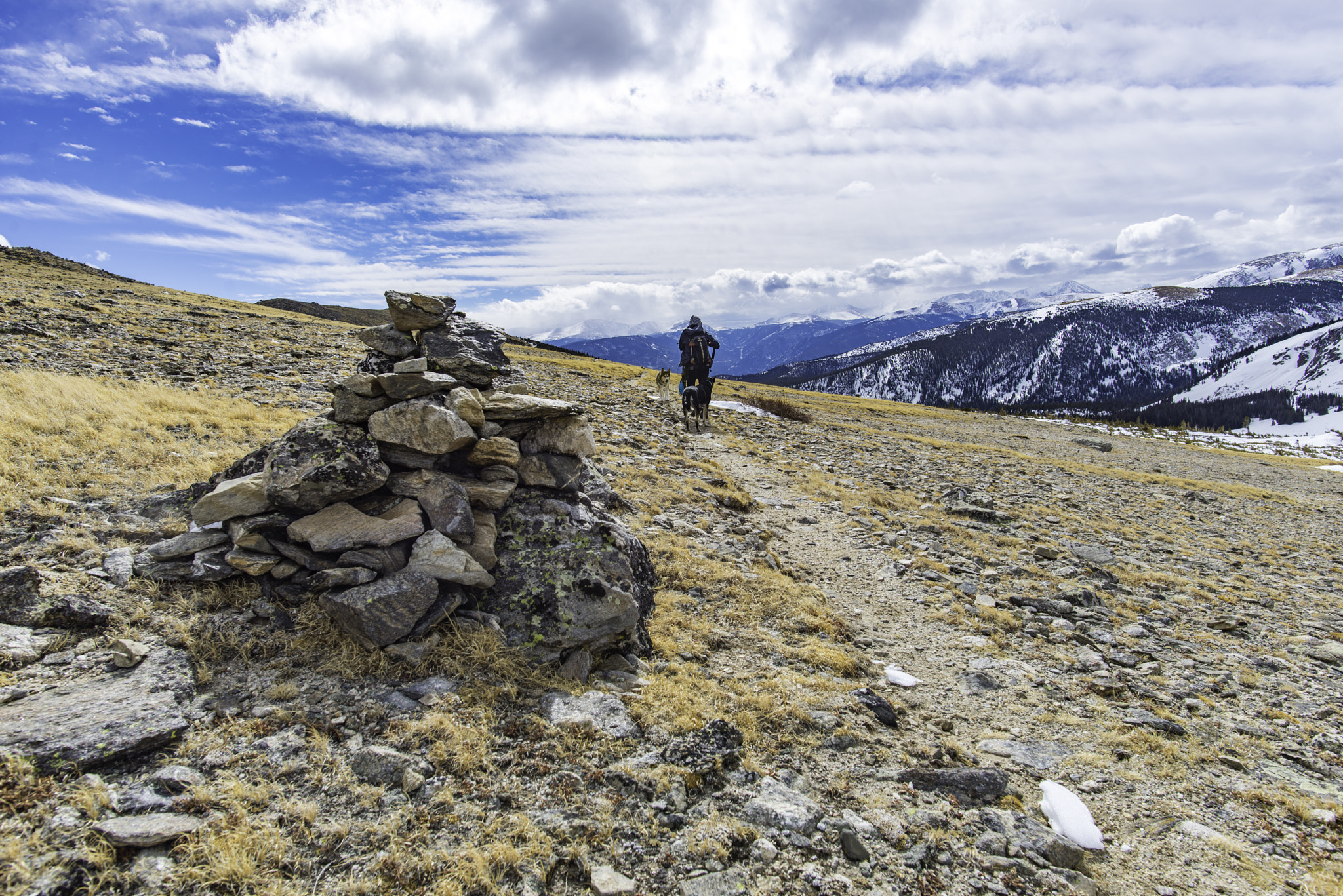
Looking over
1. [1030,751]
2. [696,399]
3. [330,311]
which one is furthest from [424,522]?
[330,311]

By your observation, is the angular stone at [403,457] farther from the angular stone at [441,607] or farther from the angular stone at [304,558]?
the angular stone at [441,607]

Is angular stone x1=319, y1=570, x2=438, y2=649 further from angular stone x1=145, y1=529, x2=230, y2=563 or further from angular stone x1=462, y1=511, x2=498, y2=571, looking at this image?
angular stone x1=145, y1=529, x2=230, y2=563

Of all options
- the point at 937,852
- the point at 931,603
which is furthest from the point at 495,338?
the point at 931,603

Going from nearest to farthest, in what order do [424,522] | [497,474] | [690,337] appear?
[424,522]
[497,474]
[690,337]

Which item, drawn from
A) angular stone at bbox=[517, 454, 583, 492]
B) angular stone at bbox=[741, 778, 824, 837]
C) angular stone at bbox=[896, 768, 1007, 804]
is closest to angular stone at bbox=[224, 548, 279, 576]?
angular stone at bbox=[517, 454, 583, 492]

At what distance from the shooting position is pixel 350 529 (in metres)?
6.80

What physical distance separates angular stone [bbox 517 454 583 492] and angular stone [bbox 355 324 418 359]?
2.54 m

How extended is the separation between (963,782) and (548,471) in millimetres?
6547

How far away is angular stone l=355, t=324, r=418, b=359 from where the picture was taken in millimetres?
8484

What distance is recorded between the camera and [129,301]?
42875 millimetres

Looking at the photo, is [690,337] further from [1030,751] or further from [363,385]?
[1030,751]

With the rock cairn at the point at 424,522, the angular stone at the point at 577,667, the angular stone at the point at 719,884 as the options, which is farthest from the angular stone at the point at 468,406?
the angular stone at the point at 719,884

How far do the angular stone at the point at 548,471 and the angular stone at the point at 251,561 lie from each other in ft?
10.6

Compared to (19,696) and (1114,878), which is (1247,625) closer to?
(1114,878)
